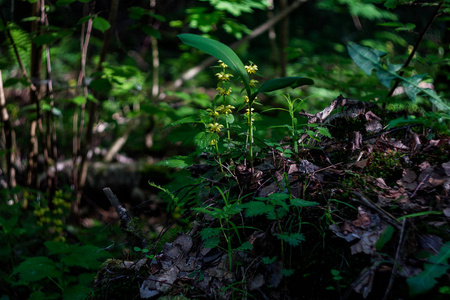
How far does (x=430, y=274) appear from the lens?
84 centimetres

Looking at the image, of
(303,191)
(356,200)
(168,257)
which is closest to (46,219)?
(168,257)

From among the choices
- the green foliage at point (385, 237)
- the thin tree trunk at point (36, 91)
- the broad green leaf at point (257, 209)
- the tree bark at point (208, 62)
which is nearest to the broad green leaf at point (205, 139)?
the broad green leaf at point (257, 209)

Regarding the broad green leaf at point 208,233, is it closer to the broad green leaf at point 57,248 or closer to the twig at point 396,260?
the twig at point 396,260

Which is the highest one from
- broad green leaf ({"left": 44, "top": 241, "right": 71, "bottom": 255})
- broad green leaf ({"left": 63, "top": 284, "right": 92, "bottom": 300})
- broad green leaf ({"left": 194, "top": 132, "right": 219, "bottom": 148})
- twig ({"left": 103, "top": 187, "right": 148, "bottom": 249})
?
broad green leaf ({"left": 194, "top": 132, "right": 219, "bottom": 148})

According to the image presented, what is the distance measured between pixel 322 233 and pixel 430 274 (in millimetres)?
352

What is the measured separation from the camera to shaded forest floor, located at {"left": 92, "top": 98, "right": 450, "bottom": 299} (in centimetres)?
96

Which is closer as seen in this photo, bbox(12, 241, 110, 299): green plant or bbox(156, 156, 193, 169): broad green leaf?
bbox(156, 156, 193, 169): broad green leaf

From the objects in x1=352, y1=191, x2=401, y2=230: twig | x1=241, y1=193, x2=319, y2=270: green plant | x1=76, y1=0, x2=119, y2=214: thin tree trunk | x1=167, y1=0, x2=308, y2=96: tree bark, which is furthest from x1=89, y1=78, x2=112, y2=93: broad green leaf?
x1=352, y1=191, x2=401, y2=230: twig

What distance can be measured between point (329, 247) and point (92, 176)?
492cm

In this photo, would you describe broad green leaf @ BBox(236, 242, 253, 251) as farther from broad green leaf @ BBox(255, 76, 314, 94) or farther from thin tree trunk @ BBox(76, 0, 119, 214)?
thin tree trunk @ BBox(76, 0, 119, 214)

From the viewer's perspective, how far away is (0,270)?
283 cm

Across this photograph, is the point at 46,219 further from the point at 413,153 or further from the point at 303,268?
the point at 413,153

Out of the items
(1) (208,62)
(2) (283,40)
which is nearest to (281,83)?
(1) (208,62)

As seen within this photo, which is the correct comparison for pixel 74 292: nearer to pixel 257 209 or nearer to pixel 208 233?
pixel 208 233
